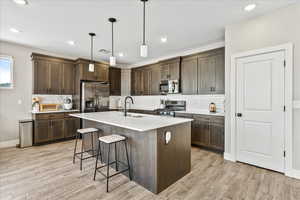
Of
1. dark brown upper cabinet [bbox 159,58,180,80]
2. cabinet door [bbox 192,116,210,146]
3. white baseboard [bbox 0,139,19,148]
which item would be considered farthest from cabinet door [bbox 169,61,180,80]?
white baseboard [bbox 0,139,19,148]

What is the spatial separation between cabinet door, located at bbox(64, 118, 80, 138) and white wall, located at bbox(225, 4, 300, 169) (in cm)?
430

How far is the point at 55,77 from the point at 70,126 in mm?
1576

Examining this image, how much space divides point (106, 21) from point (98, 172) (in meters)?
2.78

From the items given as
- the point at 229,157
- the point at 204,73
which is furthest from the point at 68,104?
the point at 229,157

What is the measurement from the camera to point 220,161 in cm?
300

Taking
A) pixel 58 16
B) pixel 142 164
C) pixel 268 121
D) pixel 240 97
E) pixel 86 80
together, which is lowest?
pixel 142 164

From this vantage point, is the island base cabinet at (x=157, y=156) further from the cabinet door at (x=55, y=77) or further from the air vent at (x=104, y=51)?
the cabinet door at (x=55, y=77)

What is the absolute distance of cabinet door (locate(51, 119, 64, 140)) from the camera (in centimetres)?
424

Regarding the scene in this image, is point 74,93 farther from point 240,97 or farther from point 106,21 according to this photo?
point 240,97

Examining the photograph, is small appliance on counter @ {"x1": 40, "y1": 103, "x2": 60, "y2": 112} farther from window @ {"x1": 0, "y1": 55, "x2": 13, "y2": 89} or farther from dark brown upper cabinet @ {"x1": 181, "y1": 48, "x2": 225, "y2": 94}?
dark brown upper cabinet @ {"x1": 181, "y1": 48, "x2": 225, "y2": 94}

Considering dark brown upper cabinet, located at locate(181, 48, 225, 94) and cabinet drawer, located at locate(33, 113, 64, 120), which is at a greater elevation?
dark brown upper cabinet, located at locate(181, 48, 225, 94)

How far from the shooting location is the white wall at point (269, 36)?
91.4 inches

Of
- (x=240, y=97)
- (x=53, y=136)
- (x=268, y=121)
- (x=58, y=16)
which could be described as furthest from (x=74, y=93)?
(x=268, y=121)

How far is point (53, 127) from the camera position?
424cm
